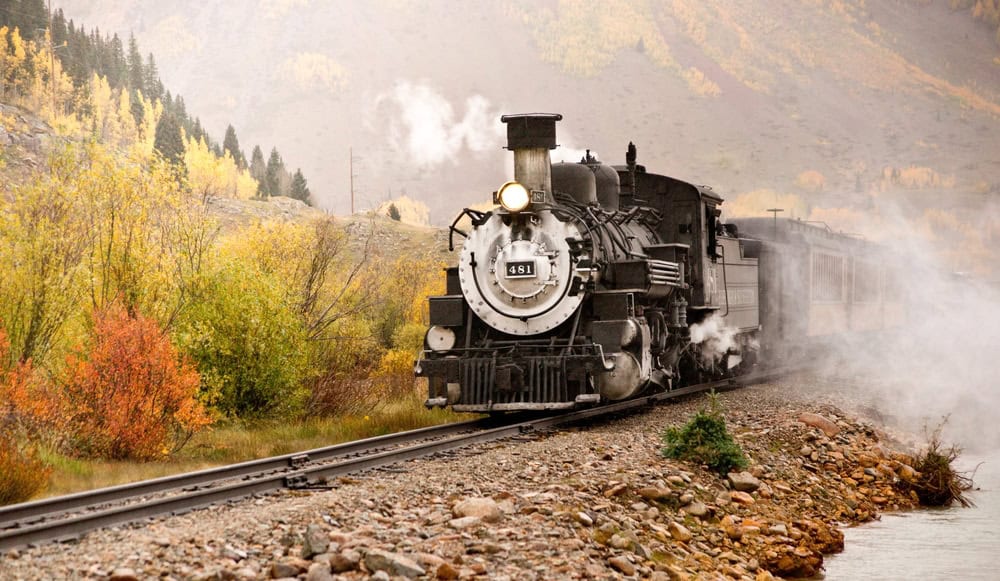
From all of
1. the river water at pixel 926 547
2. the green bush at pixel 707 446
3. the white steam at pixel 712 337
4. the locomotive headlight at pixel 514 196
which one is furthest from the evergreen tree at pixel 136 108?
the river water at pixel 926 547

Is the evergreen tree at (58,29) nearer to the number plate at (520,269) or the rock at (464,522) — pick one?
A: the number plate at (520,269)

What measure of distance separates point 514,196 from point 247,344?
18.6 ft

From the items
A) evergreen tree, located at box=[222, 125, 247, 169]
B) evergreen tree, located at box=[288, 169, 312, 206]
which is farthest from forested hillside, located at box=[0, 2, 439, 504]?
evergreen tree, located at box=[222, 125, 247, 169]

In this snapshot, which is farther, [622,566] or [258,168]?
[258,168]

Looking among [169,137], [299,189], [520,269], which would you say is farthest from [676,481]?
[299,189]

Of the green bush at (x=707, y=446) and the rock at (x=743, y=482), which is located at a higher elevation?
the green bush at (x=707, y=446)

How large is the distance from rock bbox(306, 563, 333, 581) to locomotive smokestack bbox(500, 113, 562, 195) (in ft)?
28.1

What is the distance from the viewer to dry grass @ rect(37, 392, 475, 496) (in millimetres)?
10320

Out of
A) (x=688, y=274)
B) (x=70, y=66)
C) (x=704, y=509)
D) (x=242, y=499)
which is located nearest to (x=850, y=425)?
(x=688, y=274)

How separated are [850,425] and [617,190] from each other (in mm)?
5010

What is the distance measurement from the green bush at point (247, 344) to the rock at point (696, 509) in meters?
8.83

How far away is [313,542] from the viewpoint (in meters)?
6.43

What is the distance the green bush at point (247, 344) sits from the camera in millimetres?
16531

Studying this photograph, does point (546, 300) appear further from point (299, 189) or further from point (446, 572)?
point (299, 189)
